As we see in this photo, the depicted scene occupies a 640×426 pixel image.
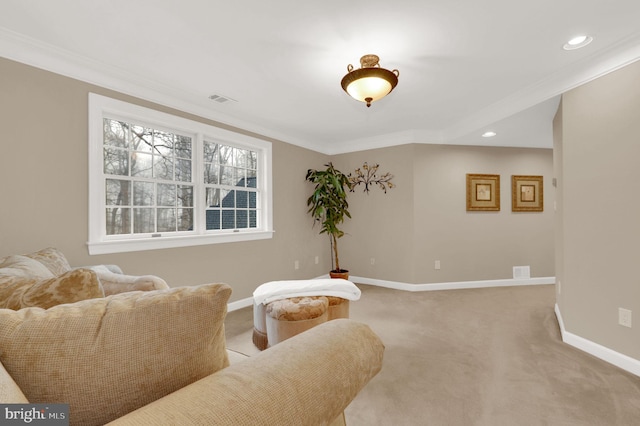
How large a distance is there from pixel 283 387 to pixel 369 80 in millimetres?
2249

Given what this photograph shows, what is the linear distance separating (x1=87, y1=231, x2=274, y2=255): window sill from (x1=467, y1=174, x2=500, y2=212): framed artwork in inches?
129

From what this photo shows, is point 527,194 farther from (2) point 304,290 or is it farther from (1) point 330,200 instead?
(2) point 304,290

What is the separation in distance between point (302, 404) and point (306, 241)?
4.24 metres

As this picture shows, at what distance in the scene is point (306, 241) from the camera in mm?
4949

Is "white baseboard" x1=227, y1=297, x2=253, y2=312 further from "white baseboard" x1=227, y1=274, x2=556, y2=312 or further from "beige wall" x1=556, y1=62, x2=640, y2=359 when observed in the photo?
"beige wall" x1=556, y1=62, x2=640, y2=359

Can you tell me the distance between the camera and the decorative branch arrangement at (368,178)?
491cm

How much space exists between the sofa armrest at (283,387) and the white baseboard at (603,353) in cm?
244

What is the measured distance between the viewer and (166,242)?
10.1ft

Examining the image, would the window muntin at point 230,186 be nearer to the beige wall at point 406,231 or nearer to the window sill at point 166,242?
the window sill at point 166,242

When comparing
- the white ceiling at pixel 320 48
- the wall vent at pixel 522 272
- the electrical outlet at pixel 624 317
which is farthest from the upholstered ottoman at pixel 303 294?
the wall vent at pixel 522 272

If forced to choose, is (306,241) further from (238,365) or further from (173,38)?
(238,365)

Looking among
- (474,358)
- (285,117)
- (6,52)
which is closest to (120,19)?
(6,52)

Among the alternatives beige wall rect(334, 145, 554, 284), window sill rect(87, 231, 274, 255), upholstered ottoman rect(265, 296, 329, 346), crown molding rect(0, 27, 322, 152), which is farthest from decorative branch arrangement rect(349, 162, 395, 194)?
upholstered ottoman rect(265, 296, 329, 346)

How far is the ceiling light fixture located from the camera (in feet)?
7.54
